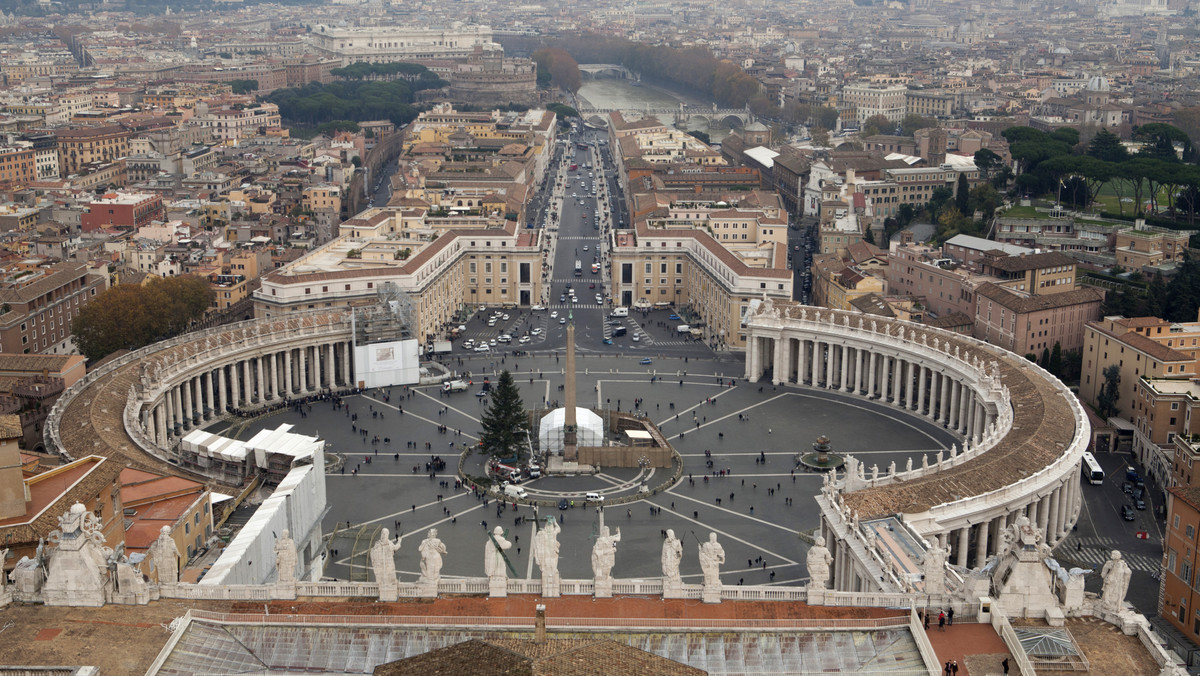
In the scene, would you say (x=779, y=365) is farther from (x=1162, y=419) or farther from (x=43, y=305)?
(x=43, y=305)

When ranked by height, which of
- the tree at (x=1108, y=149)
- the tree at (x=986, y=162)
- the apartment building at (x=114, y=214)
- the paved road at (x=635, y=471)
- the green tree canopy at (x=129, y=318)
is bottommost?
the paved road at (x=635, y=471)

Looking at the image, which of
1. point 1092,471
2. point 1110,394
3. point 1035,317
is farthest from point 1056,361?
point 1092,471

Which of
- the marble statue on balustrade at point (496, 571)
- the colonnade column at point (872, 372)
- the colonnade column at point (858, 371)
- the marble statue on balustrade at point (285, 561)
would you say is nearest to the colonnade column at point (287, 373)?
the colonnade column at point (858, 371)

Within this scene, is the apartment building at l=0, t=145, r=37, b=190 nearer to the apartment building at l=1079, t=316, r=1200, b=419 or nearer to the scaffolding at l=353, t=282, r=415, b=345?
the scaffolding at l=353, t=282, r=415, b=345

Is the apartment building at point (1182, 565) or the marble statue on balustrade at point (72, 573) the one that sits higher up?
the marble statue on balustrade at point (72, 573)

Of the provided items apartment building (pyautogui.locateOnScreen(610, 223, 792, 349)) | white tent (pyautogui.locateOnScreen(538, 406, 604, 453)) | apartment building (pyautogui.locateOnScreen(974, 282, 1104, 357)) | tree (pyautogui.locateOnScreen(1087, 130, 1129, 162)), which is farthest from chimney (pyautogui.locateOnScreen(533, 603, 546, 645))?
tree (pyautogui.locateOnScreen(1087, 130, 1129, 162))

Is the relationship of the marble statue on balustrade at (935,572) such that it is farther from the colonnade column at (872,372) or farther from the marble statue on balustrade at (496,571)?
the colonnade column at (872,372)
